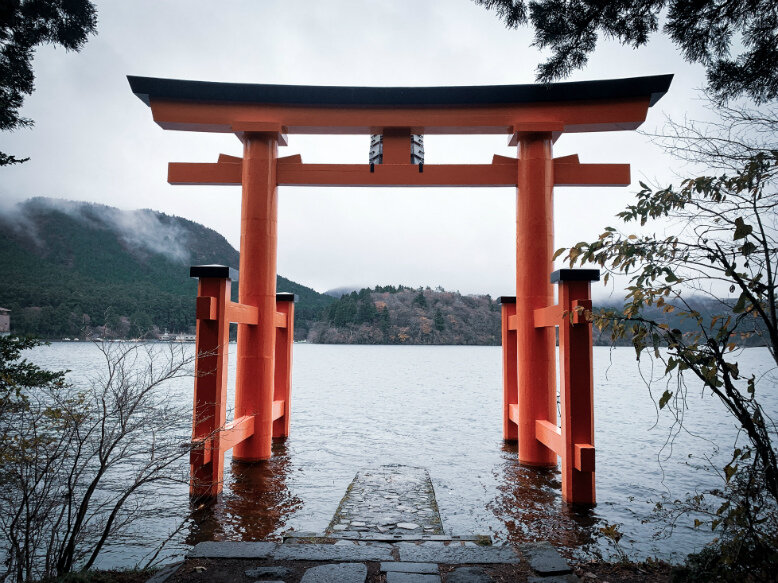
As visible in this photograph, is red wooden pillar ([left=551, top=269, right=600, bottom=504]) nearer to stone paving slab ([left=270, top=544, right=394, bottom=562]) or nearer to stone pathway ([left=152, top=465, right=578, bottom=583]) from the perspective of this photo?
stone pathway ([left=152, top=465, right=578, bottom=583])

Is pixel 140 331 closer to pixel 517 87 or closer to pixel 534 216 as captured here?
pixel 534 216

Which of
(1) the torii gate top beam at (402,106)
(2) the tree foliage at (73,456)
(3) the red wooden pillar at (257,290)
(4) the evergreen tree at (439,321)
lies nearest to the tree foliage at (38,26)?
(1) the torii gate top beam at (402,106)

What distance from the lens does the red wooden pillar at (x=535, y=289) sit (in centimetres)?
653

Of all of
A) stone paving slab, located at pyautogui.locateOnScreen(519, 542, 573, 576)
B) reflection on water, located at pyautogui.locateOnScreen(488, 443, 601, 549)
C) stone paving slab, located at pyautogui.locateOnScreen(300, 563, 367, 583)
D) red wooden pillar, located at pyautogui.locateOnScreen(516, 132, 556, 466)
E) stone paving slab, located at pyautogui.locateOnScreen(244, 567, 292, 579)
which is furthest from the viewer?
red wooden pillar, located at pyautogui.locateOnScreen(516, 132, 556, 466)

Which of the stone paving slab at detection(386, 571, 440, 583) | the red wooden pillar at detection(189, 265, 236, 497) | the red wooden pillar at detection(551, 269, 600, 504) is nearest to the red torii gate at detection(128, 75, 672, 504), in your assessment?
the red wooden pillar at detection(189, 265, 236, 497)

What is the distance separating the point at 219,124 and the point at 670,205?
19.4 feet

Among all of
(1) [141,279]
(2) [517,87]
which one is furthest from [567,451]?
(1) [141,279]

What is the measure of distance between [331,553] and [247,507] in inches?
84.4

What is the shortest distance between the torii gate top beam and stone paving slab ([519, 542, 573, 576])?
5147mm

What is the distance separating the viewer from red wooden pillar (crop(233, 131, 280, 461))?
6625 millimetres

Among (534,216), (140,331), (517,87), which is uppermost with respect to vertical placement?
(517,87)

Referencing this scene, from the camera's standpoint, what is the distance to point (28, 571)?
8.93ft

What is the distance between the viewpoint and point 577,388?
500 centimetres

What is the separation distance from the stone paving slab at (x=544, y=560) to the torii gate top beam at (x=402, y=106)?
5147mm
